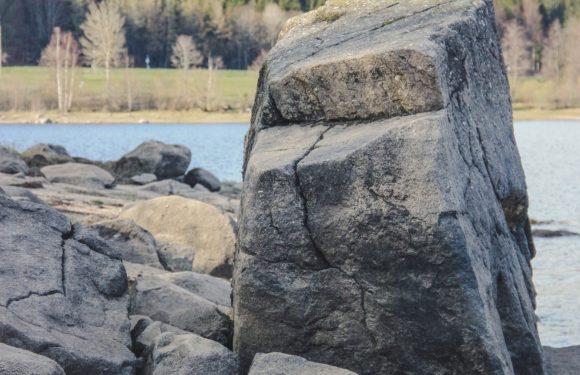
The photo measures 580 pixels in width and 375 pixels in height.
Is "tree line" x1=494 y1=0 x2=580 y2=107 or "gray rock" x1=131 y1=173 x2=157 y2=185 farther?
"tree line" x1=494 y1=0 x2=580 y2=107

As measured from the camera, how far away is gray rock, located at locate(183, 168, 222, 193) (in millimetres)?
22781

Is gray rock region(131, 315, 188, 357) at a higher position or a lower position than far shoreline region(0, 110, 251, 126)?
higher

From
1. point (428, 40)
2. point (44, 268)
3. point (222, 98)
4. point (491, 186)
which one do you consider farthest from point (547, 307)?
point (222, 98)

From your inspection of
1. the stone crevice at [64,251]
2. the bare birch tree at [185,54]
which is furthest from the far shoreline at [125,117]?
the stone crevice at [64,251]

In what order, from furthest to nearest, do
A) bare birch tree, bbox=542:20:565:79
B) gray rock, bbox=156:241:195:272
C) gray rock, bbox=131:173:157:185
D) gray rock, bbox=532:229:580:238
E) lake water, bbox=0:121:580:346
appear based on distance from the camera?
bare birch tree, bbox=542:20:565:79
gray rock, bbox=131:173:157:185
gray rock, bbox=532:229:580:238
lake water, bbox=0:121:580:346
gray rock, bbox=156:241:195:272

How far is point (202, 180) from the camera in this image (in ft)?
75.0

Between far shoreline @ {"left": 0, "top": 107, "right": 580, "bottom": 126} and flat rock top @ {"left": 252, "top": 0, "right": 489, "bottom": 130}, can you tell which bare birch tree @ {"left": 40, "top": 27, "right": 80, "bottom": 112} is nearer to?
far shoreline @ {"left": 0, "top": 107, "right": 580, "bottom": 126}

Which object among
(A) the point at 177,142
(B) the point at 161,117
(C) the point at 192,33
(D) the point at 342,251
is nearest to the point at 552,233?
(D) the point at 342,251

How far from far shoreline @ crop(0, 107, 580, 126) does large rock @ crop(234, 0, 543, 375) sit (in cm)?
7031

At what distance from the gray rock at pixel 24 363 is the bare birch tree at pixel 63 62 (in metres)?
76.7

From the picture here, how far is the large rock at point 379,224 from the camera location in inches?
197

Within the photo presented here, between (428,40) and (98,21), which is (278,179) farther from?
(98,21)

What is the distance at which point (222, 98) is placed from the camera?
84.8 meters

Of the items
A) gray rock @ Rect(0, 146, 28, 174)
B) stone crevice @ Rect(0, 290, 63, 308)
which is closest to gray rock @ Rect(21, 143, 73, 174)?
gray rock @ Rect(0, 146, 28, 174)
